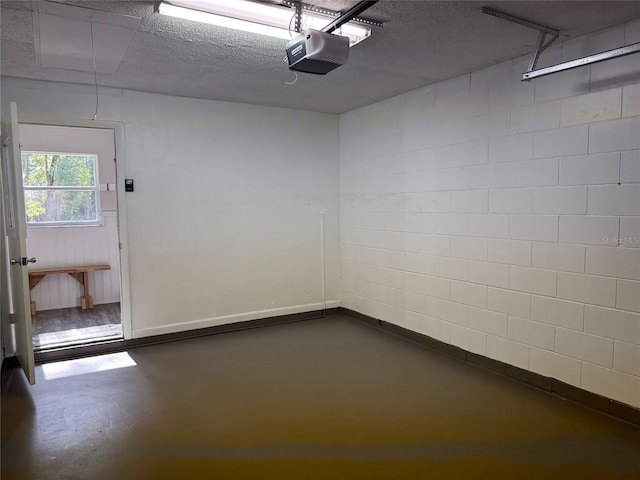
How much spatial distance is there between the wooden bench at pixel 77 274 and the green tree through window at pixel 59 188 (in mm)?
671

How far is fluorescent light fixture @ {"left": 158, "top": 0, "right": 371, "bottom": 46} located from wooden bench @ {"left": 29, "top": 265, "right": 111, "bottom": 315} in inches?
179

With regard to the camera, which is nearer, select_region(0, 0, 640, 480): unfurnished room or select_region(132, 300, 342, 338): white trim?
select_region(0, 0, 640, 480): unfurnished room

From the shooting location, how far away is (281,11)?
2.66 metres

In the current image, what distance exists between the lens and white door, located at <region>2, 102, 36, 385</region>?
3.36m

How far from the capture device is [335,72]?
3.85 m

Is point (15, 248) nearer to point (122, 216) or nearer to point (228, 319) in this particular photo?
point (122, 216)

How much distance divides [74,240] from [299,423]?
4.85m

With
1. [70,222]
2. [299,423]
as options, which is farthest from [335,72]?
[70,222]

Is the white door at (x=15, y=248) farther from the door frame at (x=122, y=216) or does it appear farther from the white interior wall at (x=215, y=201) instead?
the door frame at (x=122, y=216)

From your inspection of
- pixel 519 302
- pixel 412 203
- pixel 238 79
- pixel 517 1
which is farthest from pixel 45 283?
pixel 517 1

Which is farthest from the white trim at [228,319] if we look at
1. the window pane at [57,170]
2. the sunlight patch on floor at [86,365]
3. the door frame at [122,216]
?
the window pane at [57,170]

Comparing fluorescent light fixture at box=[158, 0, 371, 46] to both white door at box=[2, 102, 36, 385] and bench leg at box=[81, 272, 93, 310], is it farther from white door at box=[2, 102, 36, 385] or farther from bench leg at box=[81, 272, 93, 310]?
bench leg at box=[81, 272, 93, 310]

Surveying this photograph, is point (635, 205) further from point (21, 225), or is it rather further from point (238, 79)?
point (21, 225)

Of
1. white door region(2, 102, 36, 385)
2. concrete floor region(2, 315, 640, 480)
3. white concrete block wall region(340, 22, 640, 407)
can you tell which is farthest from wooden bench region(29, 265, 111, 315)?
white concrete block wall region(340, 22, 640, 407)
